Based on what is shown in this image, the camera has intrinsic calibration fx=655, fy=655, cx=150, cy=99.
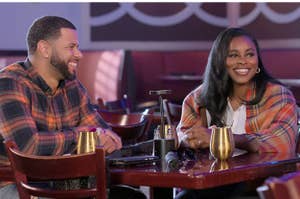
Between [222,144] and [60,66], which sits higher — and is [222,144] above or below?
below

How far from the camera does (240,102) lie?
3170 mm

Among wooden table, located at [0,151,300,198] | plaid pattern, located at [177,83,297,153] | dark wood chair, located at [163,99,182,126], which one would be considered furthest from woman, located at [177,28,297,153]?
dark wood chair, located at [163,99,182,126]

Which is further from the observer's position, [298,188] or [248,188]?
[248,188]

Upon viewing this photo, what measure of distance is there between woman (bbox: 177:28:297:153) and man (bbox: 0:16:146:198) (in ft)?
1.53

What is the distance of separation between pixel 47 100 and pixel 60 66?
225 millimetres

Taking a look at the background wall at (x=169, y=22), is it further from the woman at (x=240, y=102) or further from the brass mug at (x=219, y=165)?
the brass mug at (x=219, y=165)

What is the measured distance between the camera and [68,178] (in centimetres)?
224

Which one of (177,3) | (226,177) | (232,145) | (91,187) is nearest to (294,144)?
(232,145)

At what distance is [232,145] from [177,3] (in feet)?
19.6

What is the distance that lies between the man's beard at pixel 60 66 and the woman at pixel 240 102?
0.61m

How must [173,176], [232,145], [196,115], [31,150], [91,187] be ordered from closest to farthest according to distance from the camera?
[173,176], [91,187], [232,145], [31,150], [196,115]

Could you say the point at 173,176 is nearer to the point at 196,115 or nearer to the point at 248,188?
the point at 248,188

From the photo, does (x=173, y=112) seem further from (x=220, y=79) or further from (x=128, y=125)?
(x=220, y=79)

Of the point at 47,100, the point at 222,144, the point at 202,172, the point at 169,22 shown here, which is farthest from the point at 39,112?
the point at 169,22
